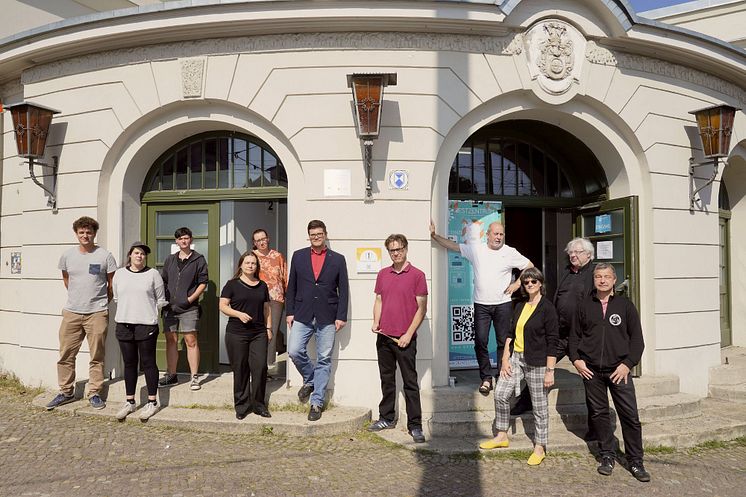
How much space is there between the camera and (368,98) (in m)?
5.36

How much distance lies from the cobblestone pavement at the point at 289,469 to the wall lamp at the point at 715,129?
3.35m

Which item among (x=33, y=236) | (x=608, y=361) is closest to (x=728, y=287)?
(x=608, y=361)

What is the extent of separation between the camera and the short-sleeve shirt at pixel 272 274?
5.93 m

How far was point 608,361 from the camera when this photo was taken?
4.30m

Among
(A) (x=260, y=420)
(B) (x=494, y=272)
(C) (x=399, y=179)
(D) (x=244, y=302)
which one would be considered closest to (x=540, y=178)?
(B) (x=494, y=272)

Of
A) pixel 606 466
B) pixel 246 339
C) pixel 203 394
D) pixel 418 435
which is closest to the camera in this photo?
pixel 606 466

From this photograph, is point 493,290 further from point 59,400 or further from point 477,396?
point 59,400

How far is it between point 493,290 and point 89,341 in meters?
4.35

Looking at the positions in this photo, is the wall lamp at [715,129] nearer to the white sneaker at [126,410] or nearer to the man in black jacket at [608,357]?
the man in black jacket at [608,357]

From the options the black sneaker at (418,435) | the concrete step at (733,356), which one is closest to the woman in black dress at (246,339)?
the black sneaker at (418,435)

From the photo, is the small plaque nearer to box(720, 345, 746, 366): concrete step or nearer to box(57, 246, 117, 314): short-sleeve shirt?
box(57, 246, 117, 314): short-sleeve shirt

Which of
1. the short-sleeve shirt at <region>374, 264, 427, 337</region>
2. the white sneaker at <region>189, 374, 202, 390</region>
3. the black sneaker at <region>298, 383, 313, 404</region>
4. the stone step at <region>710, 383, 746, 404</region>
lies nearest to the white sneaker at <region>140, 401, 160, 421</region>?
the white sneaker at <region>189, 374, 202, 390</region>

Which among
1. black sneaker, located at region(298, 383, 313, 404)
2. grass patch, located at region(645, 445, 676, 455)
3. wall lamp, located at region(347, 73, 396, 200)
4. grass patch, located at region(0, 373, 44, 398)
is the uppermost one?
wall lamp, located at region(347, 73, 396, 200)

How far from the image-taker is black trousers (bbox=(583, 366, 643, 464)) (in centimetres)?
432
